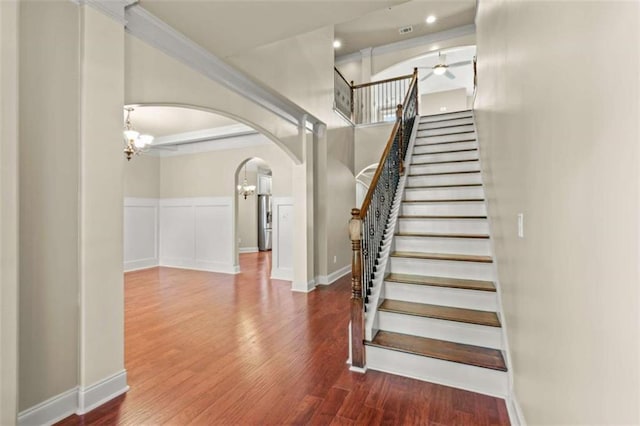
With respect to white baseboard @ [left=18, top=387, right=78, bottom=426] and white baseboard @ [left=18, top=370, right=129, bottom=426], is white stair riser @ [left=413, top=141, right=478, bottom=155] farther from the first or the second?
white baseboard @ [left=18, top=387, right=78, bottom=426]

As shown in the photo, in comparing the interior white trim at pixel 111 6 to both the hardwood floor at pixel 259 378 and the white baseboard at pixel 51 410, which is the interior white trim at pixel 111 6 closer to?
the white baseboard at pixel 51 410

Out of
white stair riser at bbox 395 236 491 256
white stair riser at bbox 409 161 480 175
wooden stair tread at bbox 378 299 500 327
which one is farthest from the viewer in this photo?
white stair riser at bbox 409 161 480 175

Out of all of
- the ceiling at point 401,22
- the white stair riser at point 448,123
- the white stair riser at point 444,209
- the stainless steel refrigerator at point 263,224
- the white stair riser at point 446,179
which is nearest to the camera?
the white stair riser at point 444,209

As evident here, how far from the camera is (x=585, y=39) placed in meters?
0.84

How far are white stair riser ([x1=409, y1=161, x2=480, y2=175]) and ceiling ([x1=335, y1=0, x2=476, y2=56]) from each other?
342 cm

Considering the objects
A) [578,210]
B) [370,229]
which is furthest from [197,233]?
[578,210]

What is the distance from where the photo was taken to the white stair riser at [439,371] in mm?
2166

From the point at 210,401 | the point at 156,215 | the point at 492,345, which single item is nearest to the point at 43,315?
the point at 210,401

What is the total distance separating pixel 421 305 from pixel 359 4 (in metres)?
2.52

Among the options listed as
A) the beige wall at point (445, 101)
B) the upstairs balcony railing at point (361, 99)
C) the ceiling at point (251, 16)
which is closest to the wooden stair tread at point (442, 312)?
the ceiling at point (251, 16)

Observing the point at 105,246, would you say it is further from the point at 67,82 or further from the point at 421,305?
the point at 421,305

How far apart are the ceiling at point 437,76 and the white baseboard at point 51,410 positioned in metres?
8.47

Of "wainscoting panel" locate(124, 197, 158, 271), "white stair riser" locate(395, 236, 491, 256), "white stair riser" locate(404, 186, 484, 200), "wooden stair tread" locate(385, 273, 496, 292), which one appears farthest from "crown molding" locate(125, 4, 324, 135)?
"wainscoting panel" locate(124, 197, 158, 271)

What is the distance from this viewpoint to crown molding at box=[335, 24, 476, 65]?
7020 millimetres
